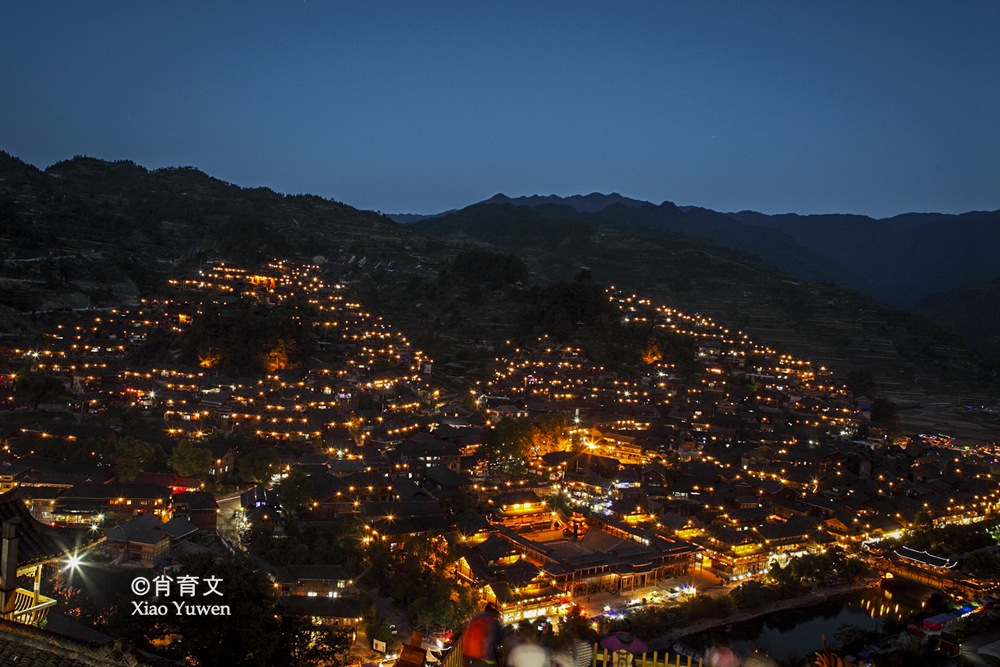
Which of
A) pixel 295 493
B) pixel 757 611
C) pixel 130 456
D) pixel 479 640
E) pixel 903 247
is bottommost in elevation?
pixel 757 611

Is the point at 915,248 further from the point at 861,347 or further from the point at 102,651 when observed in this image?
the point at 102,651

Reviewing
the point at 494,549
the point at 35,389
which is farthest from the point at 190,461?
the point at 494,549

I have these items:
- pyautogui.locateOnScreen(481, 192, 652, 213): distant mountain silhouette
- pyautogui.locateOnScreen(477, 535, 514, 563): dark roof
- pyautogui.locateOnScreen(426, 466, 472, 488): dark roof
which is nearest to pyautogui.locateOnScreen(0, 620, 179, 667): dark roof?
pyautogui.locateOnScreen(477, 535, 514, 563): dark roof

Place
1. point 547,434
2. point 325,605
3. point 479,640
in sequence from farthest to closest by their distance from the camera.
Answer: point 547,434, point 325,605, point 479,640

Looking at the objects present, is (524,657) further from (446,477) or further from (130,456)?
(130,456)

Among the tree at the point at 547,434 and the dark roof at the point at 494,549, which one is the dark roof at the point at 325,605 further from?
the tree at the point at 547,434

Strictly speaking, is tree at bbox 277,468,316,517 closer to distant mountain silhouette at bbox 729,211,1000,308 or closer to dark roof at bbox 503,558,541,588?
dark roof at bbox 503,558,541,588

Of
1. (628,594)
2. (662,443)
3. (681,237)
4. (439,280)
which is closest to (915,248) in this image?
(681,237)

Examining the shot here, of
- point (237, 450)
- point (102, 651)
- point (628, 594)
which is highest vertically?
point (102, 651)
